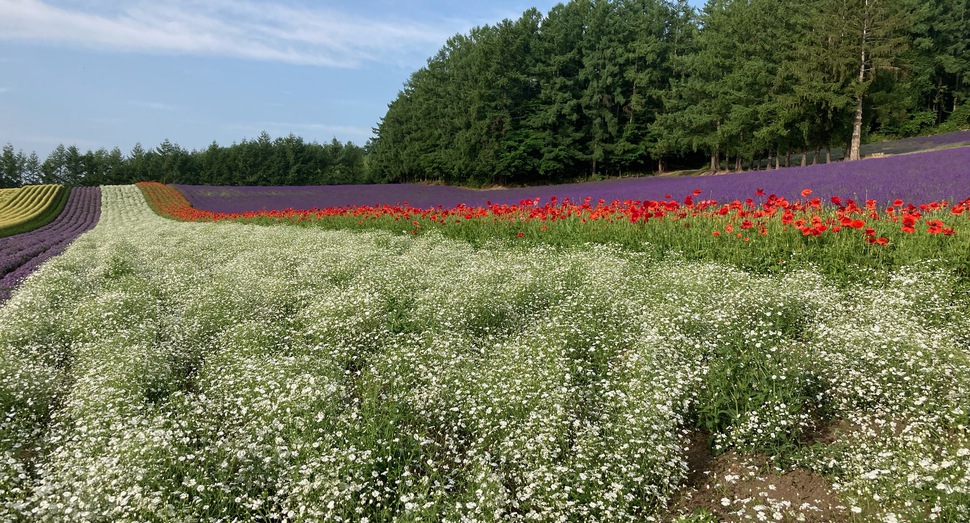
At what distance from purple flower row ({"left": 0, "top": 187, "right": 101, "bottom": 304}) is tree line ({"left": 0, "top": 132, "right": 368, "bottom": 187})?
3301 cm

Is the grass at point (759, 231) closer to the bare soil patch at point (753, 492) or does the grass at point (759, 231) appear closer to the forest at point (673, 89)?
the bare soil patch at point (753, 492)

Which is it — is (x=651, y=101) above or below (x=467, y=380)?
above

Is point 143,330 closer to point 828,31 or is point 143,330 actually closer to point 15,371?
point 15,371

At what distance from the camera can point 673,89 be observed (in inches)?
1731

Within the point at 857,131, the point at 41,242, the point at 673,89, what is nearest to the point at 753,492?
the point at 41,242

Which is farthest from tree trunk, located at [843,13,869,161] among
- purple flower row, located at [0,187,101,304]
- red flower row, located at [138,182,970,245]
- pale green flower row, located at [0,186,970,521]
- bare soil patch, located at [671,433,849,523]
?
purple flower row, located at [0,187,101,304]

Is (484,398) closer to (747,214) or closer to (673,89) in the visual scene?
(747,214)

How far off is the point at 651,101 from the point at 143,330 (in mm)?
49611

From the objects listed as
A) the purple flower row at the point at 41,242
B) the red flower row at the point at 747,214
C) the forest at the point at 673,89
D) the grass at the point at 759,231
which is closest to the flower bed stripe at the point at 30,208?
the purple flower row at the point at 41,242

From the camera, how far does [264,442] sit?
4.03 m

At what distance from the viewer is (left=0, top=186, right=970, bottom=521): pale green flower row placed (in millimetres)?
3414

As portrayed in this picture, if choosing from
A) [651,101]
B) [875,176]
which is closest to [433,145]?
[651,101]

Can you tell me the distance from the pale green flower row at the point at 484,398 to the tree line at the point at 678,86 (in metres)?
32.0

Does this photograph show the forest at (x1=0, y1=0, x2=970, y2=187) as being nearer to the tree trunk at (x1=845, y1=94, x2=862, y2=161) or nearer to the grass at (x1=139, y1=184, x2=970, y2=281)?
the tree trunk at (x1=845, y1=94, x2=862, y2=161)
